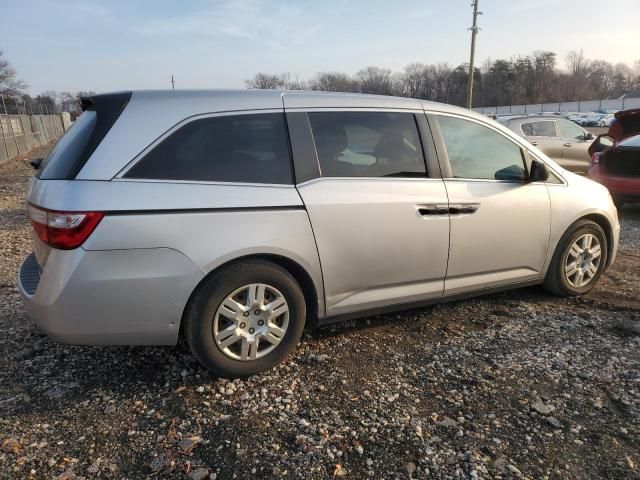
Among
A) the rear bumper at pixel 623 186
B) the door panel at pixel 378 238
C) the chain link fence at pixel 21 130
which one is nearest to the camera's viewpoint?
the door panel at pixel 378 238

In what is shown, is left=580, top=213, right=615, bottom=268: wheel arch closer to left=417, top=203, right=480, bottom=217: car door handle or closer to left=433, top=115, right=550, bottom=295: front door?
left=433, top=115, right=550, bottom=295: front door

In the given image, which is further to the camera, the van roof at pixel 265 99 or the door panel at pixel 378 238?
the door panel at pixel 378 238

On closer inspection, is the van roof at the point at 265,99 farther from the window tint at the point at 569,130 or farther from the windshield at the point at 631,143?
the window tint at the point at 569,130

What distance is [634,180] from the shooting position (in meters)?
7.48

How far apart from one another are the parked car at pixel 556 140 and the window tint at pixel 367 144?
28.8 feet

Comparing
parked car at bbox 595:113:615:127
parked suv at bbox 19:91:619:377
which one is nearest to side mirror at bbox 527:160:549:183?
parked suv at bbox 19:91:619:377

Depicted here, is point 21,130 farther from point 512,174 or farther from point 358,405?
point 358,405

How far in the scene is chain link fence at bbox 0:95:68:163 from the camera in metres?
19.5

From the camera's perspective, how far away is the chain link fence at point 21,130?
19.5 meters

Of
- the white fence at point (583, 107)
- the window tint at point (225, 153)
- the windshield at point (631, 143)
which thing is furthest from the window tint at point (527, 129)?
the white fence at point (583, 107)

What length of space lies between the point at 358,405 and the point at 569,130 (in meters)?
11.2

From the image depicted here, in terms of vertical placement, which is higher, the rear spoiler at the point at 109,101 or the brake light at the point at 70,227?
the rear spoiler at the point at 109,101

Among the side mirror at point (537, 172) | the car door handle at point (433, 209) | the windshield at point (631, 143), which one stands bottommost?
the windshield at point (631, 143)

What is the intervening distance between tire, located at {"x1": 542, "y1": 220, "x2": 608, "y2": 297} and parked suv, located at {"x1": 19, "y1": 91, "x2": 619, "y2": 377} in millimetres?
408
